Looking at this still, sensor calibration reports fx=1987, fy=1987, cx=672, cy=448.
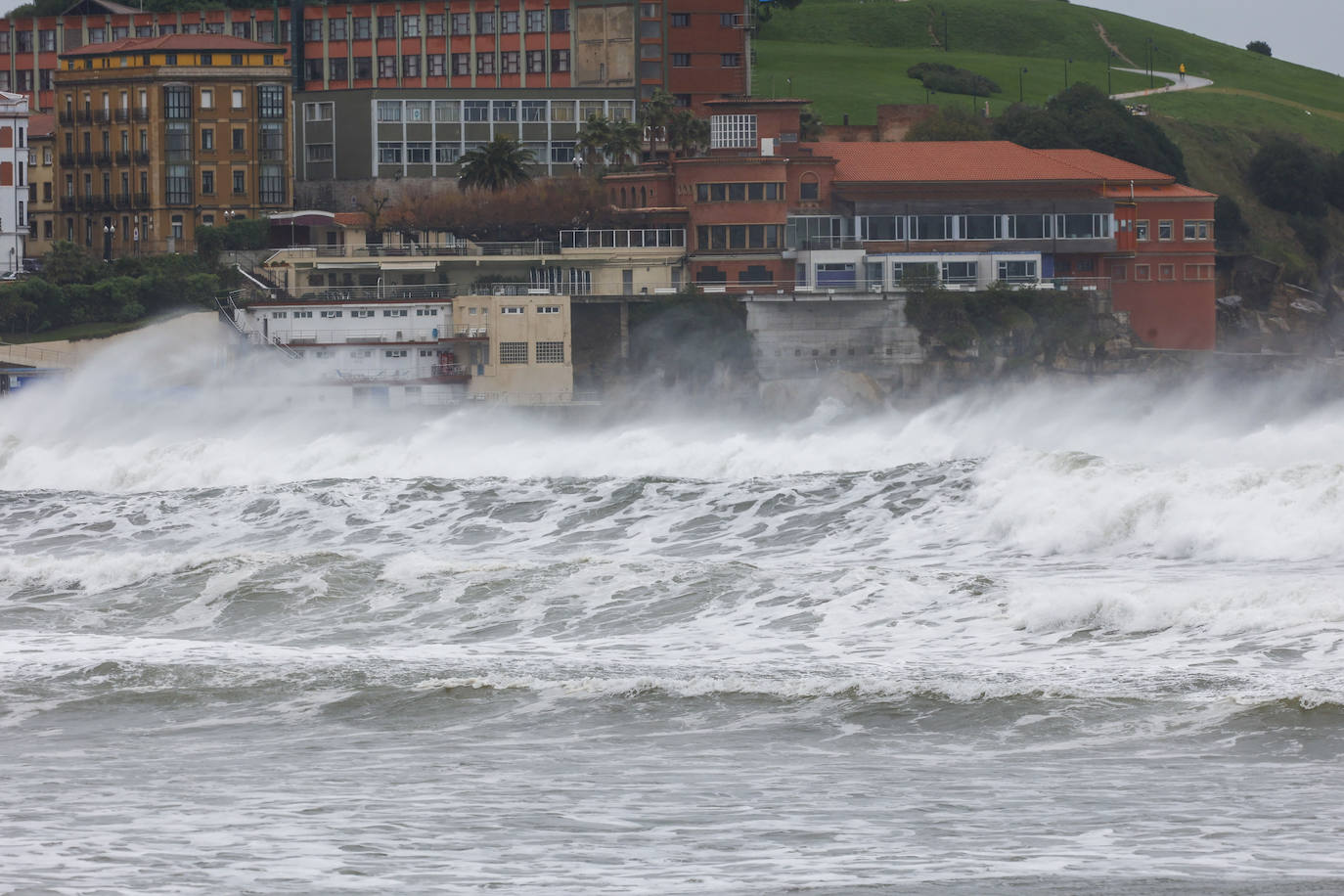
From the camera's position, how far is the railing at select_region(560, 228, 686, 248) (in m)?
82.4

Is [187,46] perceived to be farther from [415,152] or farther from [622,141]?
[622,141]

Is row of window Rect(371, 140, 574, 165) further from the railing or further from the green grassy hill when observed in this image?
the green grassy hill

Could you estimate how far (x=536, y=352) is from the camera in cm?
7625

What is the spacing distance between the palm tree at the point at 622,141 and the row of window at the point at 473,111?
15.7 ft

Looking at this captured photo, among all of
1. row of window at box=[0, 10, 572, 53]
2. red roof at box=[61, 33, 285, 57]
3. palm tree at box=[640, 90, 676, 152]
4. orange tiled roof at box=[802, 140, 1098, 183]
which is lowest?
orange tiled roof at box=[802, 140, 1098, 183]

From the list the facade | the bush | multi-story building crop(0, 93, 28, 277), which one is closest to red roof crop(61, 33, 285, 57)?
multi-story building crop(0, 93, 28, 277)

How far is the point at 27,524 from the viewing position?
4662 centimetres

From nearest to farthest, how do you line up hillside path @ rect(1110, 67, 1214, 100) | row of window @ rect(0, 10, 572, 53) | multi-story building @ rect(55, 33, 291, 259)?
multi-story building @ rect(55, 33, 291, 259) < row of window @ rect(0, 10, 572, 53) < hillside path @ rect(1110, 67, 1214, 100)

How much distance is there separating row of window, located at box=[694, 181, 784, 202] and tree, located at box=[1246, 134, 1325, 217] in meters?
42.5

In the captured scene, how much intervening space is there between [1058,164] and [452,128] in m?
30.3

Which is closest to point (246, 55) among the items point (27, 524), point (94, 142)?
point (94, 142)

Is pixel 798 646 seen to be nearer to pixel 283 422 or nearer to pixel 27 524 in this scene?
pixel 27 524

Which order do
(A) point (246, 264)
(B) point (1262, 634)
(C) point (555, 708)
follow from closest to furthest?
1. (C) point (555, 708)
2. (B) point (1262, 634)
3. (A) point (246, 264)

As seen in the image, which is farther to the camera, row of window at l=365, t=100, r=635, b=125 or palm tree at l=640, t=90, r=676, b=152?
row of window at l=365, t=100, r=635, b=125
